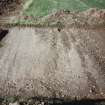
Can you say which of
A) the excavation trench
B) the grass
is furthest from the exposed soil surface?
the grass

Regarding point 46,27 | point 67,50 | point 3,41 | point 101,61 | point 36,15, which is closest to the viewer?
point 101,61

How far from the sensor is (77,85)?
1027 centimetres

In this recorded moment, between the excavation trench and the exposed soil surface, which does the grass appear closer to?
the exposed soil surface

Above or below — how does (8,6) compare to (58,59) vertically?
above

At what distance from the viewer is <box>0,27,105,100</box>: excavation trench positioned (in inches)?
400

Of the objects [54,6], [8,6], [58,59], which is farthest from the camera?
[8,6]

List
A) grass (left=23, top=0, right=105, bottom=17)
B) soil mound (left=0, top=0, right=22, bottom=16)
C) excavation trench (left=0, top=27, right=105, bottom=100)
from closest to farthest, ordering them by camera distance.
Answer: excavation trench (left=0, top=27, right=105, bottom=100) < grass (left=23, top=0, right=105, bottom=17) < soil mound (left=0, top=0, right=22, bottom=16)

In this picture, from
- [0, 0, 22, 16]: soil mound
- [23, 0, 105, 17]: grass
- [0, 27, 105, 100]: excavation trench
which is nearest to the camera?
[0, 27, 105, 100]: excavation trench

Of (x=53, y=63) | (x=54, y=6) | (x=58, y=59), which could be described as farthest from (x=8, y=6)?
(x=53, y=63)

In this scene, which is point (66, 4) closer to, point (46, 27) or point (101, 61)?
point (46, 27)

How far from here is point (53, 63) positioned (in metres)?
11.5

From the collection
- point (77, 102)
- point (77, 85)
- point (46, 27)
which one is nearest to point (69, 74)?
point (77, 85)

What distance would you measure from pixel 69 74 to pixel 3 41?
435 centimetres

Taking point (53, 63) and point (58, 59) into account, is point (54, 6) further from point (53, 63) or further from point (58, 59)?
point (53, 63)
